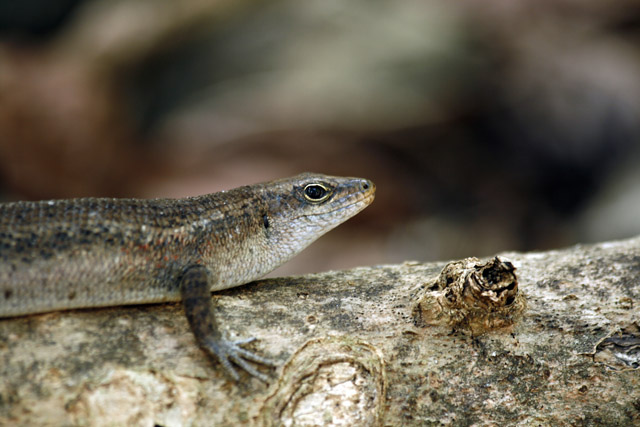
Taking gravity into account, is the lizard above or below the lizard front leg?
above

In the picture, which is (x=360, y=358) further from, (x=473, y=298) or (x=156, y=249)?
(x=156, y=249)

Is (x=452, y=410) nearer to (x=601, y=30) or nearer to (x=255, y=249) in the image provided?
(x=255, y=249)

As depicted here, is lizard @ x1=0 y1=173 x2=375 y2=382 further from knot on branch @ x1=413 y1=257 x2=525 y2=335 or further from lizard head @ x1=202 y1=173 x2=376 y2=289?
knot on branch @ x1=413 y1=257 x2=525 y2=335

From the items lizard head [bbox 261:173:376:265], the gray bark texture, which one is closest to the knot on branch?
the gray bark texture

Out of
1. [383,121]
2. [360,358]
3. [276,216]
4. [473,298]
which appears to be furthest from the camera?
[383,121]

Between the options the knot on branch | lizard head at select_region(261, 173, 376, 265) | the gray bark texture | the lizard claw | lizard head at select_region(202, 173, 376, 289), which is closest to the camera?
the gray bark texture

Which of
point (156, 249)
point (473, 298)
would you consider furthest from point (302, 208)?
point (473, 298)

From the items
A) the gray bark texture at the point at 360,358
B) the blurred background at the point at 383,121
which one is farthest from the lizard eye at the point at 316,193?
the blurred background at the point at 383,121

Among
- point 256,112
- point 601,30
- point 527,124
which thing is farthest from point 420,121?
point 601,30
